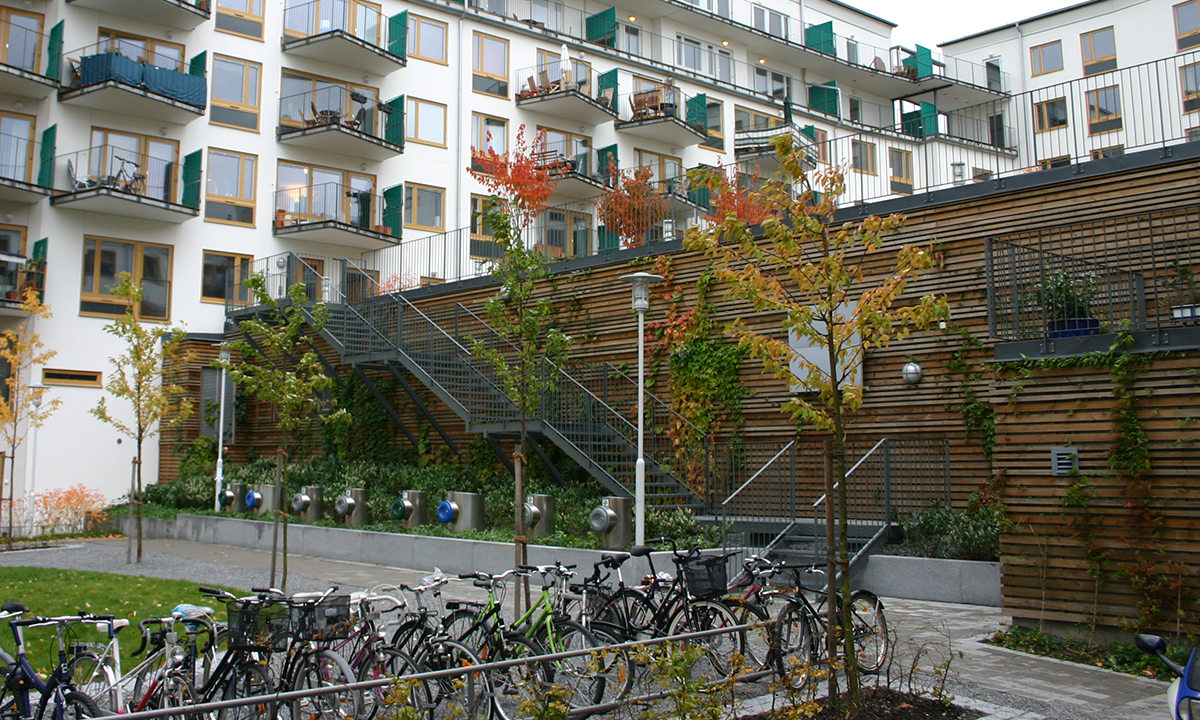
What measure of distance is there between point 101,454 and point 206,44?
40.1 ft

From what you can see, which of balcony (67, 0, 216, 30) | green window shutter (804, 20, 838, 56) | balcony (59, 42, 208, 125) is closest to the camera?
balcony (59, 42, 208, 125)

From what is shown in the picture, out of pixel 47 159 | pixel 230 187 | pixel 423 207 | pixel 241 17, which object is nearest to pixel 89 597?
pixel 47 159

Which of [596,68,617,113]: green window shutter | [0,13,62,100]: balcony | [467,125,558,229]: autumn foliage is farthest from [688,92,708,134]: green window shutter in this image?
[0,13,62,100]: balcony

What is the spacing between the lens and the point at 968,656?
8766 mm

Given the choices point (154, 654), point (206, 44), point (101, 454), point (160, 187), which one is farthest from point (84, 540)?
point (154, 654)

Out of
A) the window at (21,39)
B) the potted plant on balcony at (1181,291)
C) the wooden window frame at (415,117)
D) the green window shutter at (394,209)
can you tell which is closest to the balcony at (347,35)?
the wooden window frame at (415,117)

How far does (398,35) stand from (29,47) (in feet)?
33.9

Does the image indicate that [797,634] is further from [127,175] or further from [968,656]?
[127,175]

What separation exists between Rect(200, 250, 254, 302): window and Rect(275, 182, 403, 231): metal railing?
1942mm

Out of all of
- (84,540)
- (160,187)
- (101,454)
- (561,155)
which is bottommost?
(84,540)

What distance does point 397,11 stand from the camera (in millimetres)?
30938

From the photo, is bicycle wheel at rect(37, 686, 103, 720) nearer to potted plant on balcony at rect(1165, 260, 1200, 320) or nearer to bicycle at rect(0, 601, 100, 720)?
bicycle at rect(0, 601, 100, 720)

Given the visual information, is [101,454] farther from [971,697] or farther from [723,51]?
[723,51]

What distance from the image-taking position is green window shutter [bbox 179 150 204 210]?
26.5 metres
